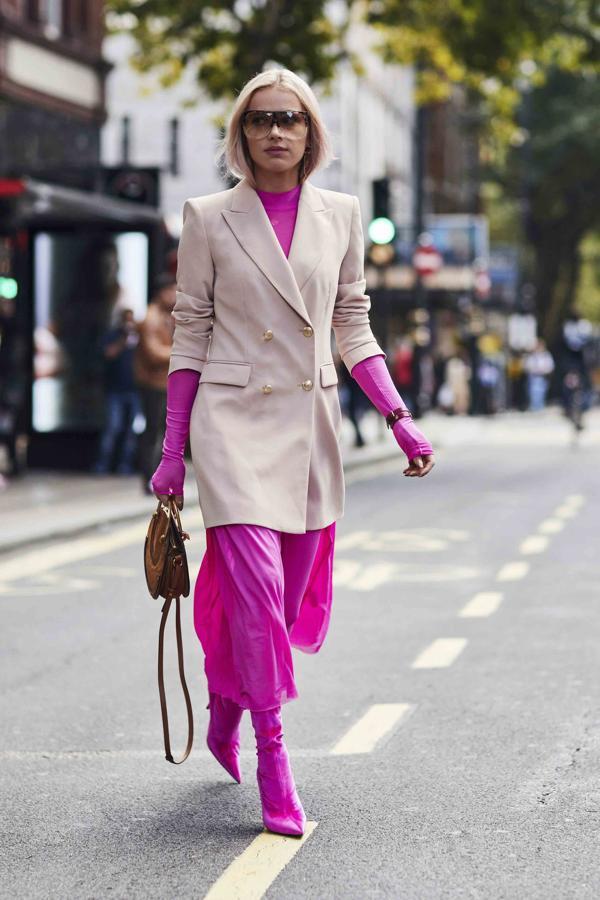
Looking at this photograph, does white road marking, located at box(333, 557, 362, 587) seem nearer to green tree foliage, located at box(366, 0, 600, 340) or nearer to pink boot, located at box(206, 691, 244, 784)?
pink boot, located at box(206, 691, 244, 784)

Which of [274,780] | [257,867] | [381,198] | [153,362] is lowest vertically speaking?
[257,867]

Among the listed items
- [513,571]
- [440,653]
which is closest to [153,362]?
[513,571]

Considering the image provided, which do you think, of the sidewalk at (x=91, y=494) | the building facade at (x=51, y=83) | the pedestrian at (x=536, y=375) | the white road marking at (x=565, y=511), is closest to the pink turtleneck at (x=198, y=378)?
the sidewalk at (x=91, y=494)

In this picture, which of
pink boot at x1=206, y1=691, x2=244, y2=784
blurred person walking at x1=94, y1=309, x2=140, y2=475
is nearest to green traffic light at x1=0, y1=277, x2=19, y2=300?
blurred person walking at x1=94, y1=309, x2=140, y2=475

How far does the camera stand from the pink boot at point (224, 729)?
214 inches

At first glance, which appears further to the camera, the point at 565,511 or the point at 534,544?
the point at 565,511

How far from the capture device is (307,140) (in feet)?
17.2

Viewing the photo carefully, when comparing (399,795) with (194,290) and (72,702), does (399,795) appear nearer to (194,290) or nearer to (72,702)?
(194,290)

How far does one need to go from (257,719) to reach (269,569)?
15.3 inches

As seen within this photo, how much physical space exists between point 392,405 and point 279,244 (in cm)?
53

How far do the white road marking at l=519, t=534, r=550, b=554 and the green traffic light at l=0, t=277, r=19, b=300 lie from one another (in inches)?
274

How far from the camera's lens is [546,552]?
41.4ft

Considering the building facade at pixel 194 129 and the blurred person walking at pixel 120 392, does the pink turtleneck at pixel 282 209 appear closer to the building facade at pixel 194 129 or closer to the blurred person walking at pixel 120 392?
the blurred person walking at pixel 120 392

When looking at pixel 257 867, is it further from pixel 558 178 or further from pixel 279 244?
pixel 558 178
